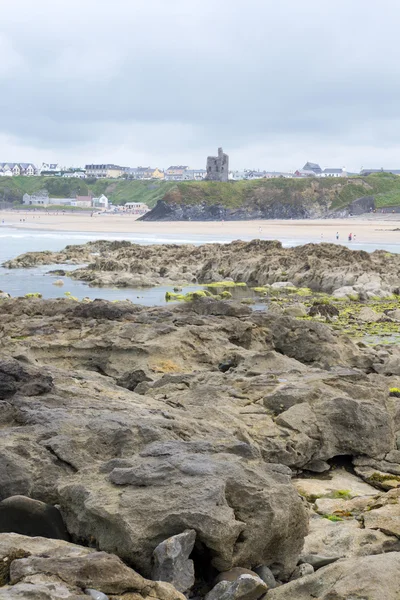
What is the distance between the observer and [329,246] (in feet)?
168

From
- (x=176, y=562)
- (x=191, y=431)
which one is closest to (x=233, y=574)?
(x=176, y=562)

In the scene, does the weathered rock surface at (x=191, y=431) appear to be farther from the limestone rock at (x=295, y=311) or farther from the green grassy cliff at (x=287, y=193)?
the green grassy cliff at (x=287, y=193)

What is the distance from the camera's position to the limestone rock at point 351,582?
5519mm

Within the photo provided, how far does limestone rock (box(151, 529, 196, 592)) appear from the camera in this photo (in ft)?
19.4

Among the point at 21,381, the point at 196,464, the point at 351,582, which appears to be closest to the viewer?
the point at 351,582

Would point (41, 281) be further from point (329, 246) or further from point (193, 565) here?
point (193, 565)

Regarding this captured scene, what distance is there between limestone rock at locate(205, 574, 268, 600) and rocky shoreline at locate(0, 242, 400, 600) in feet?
0.04

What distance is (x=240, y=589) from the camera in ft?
19.4

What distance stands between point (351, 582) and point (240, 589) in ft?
2.95

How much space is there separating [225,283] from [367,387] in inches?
1233

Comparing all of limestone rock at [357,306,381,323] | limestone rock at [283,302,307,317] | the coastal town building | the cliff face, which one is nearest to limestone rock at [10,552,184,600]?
limestone rock at [357,306,381,323]

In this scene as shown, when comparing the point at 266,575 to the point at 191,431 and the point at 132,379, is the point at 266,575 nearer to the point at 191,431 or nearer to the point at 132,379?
the point at 191,431

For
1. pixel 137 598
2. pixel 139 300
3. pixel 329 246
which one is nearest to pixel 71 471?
pixel 137 598

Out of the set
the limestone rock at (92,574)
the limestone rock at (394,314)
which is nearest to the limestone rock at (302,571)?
the limestone rock at (92,574)
